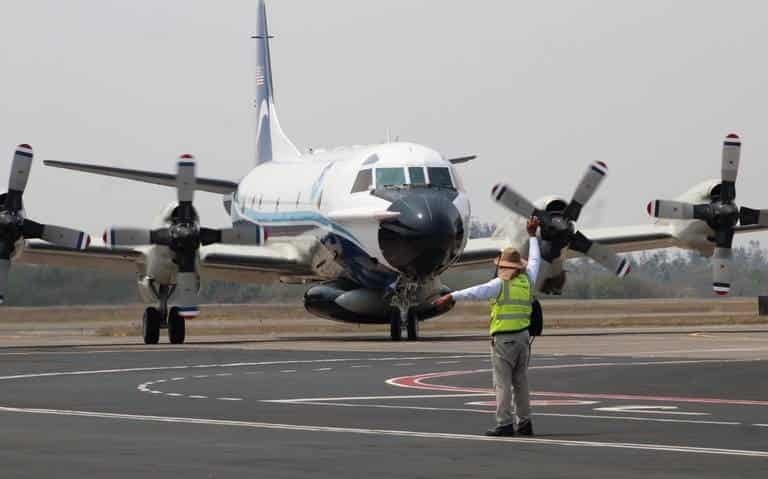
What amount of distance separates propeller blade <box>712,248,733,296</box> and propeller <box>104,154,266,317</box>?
35.3ft

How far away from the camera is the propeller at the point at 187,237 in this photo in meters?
37.1

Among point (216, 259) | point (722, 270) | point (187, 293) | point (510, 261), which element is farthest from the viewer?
point (216, 259)

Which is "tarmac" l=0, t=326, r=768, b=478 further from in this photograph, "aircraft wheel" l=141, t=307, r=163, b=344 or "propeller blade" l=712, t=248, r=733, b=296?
"aircraft wheel" l=141, t=307, r=163, b=344

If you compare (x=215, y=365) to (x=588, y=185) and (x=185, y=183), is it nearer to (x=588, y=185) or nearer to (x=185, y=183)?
(x=185, y=183)

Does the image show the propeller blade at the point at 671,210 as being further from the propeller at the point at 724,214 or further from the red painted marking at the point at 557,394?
the red painted marking at the point at 557,394

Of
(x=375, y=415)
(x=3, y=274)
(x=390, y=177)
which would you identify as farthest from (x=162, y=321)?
(x=375, y=415)

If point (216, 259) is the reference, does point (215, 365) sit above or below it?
below

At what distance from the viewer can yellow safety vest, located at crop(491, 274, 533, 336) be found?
15.5 meters

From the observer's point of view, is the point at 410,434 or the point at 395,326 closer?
the point at 410,434

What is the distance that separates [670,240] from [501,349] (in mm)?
26727

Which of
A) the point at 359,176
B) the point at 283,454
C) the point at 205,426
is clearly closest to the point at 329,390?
the point at 205,426

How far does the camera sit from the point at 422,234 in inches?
1340

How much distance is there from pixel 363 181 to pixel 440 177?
194 centimetres

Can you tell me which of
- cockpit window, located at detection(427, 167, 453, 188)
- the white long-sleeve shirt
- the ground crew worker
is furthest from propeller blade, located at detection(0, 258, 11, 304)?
the ground crew worker
